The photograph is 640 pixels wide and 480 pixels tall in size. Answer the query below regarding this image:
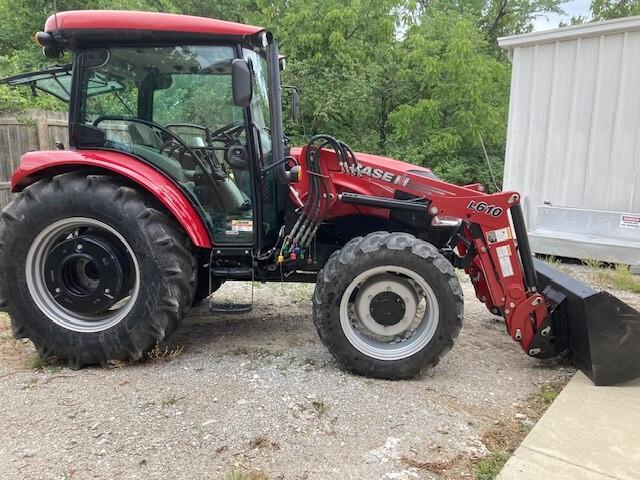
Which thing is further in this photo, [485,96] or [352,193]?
[485,96]

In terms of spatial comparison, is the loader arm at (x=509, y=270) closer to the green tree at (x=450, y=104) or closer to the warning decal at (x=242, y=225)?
the warning decal at (x=242, y=225)

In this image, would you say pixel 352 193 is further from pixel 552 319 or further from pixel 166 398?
pixel 166 398

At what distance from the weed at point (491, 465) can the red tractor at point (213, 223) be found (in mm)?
878

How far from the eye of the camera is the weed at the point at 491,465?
8.07 ft

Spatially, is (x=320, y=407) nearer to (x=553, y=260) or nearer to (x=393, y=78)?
(x=553, y=260)

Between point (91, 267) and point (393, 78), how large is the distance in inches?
410

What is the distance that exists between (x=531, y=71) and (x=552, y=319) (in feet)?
16.6

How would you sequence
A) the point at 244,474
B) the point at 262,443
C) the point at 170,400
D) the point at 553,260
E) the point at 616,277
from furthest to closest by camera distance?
the point at 553,260, the point at 616,277, the point at 170,400, the point at 262,443, the point at 244,474

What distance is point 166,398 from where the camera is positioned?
3180mm

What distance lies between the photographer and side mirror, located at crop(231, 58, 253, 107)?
10.6 ft

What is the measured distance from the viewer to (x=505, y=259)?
141 inches

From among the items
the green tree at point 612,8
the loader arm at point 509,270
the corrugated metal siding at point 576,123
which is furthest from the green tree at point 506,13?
the loader arm at point 509,270

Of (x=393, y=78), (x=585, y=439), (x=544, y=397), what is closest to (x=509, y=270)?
(x=544, y=397)

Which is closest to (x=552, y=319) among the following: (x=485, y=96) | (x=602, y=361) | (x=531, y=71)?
(x=602, y=361)
